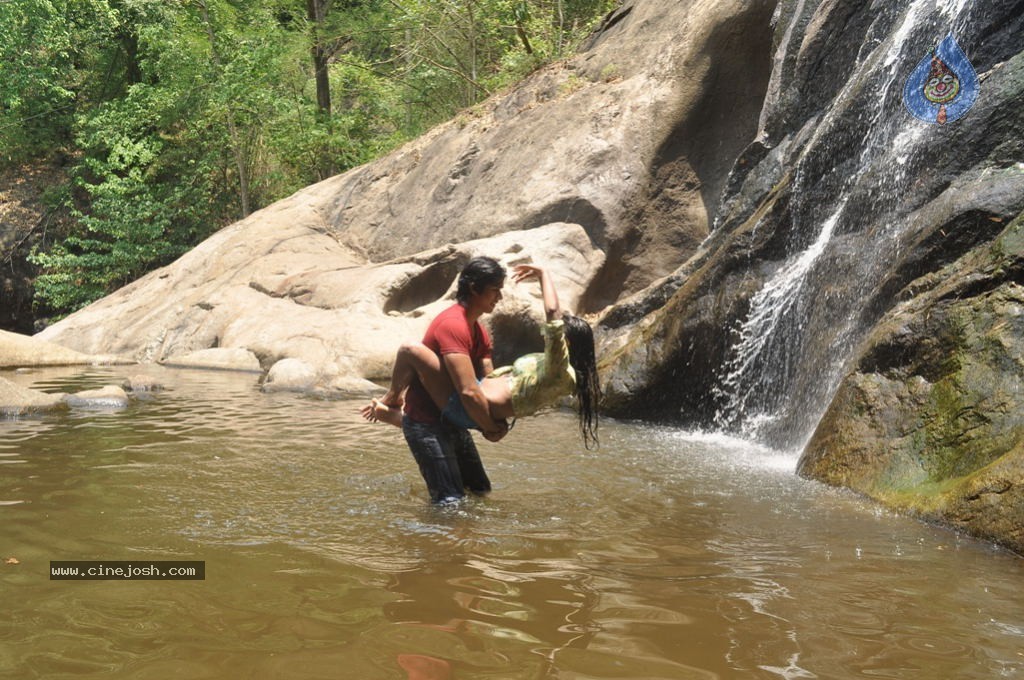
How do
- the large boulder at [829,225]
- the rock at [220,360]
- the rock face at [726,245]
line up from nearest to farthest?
the rock face at [726,245] < the large boulder at [829,225] < the rock at [220,360]

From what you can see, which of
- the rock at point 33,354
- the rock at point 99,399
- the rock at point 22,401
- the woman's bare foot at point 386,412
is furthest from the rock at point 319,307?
the woman's bare foot at point 386,412

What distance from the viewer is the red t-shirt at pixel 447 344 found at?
436 cm

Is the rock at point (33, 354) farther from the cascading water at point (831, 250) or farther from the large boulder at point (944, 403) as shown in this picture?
the large boulder at point (944, 403)

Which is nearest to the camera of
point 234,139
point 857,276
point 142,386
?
point 857,276

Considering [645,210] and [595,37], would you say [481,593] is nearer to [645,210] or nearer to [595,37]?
[645,210]

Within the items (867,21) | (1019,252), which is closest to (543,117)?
(867,21)

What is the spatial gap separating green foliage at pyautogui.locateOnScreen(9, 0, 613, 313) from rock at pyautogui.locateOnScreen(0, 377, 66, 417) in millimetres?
12612

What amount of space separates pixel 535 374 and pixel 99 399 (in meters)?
6.57

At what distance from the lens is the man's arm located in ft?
14.2

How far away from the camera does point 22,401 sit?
8461 millimetres

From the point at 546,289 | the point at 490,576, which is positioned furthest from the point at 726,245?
the point at 490,576

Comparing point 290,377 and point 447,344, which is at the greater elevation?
point 447,344

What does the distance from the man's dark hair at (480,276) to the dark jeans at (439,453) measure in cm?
76

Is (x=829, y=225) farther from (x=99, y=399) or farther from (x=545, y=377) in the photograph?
(x=99, y=399)
